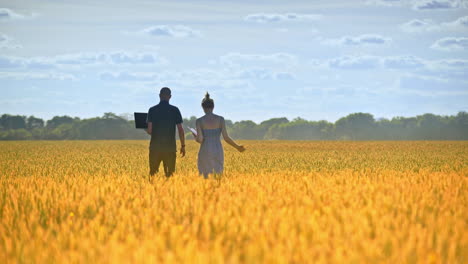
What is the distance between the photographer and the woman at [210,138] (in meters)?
11.1

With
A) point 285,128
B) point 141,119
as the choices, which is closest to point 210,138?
point 141,119

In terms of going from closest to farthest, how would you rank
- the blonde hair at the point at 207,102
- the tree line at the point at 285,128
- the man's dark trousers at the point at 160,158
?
the blonde hair at the point at 207,102 < the man's dark trousers at the point at 160,158 < the tree line at the point at 285,128

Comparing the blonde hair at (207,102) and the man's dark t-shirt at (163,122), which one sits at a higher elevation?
the blonde hair at (207,102)

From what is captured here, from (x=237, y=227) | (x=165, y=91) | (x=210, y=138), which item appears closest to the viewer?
(x=237, y=227)

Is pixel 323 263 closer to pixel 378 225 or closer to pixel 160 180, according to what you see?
pixel 378 225

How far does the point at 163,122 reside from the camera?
11.8 meters

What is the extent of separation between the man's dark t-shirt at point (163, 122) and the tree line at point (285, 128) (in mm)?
101697

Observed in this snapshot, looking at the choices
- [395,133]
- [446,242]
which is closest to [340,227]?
[446,242]

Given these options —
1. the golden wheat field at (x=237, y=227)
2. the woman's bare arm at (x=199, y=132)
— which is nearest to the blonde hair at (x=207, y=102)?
the woman's bare arm at (x=199, y=132)

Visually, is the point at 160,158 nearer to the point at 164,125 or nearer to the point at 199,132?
the point at 164,125

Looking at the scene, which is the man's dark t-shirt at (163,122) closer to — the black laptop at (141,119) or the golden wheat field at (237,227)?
the black laptop at (141,119)

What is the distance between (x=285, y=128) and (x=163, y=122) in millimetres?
154298

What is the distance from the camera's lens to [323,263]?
4.28 m

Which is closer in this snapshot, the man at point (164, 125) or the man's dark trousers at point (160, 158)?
the man at point (164, 125)
